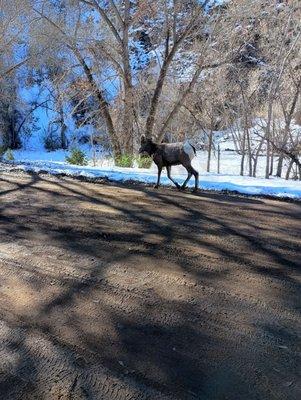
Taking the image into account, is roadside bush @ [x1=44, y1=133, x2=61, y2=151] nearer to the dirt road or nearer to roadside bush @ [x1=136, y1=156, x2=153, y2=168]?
roadside bush @ [x1=136, y1=156, x2=153, y2=168]

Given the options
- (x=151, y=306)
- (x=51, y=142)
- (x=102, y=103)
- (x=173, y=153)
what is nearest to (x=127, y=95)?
(x=102, y=103)

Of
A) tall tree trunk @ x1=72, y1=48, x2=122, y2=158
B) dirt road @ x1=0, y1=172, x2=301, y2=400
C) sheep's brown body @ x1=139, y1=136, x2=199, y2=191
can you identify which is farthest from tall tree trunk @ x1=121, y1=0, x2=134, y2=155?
dirt road @ x1=0, y1=172, x2=301, y2=400

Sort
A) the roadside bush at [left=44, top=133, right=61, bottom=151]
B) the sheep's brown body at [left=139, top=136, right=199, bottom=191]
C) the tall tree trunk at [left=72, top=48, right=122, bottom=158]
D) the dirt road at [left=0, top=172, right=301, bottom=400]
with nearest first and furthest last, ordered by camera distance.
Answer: the dirt road at [left=0, top=172, right=301, bottom=400], the sheep's brown body at [left=139, top=136, right=199, bottom=191], the tall tree trunk at [left=72, top=48, right=122, bottom=158], the roadside bush at [left=44, top=133, right=61, bottom=151]

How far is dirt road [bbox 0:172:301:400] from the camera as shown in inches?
116

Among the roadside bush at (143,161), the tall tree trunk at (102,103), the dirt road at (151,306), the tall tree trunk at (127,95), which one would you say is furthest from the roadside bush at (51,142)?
the dirt road at (151,306)

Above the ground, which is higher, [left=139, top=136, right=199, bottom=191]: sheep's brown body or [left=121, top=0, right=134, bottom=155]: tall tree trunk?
[left=121, top=0, right=134, bottom=155]: tall tree trunk

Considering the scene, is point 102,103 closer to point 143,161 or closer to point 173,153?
point 143,161

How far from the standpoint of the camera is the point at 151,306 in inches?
151

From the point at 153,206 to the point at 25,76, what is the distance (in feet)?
116

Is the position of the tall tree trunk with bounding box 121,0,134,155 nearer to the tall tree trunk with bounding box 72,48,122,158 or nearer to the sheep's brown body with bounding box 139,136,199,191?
the tall tree trunk with bounding box 72,48,122,158

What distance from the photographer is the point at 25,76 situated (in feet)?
128

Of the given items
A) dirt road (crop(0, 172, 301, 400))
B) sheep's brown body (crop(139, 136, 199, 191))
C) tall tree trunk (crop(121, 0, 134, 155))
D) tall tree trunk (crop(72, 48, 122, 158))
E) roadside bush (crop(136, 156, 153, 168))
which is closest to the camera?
dirt road (crop(0, 172, 301, 400))

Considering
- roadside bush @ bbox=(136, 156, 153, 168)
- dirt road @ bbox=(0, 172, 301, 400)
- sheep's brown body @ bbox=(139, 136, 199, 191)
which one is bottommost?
Answer: dirt road @ bbox=(0, 172, 301, 400)

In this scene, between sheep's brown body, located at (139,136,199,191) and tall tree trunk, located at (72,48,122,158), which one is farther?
tall tree trunk, located at (72,48,122,158)
